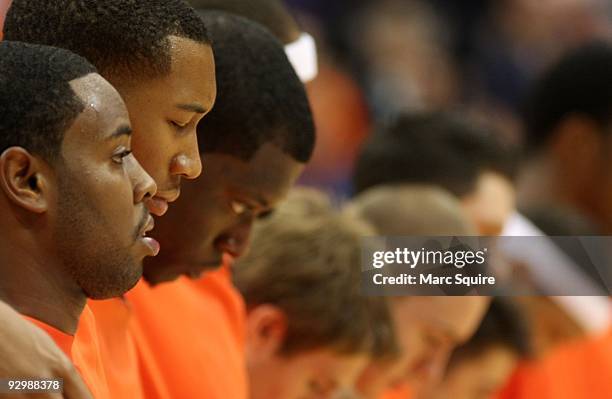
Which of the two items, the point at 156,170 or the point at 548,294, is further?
the point at 548,294

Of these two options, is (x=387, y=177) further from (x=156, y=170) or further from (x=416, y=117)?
(x=156, y=170)

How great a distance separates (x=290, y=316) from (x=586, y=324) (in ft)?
Answer: 3.42

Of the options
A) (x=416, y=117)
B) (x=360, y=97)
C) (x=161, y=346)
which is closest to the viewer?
(x=161, y=346)

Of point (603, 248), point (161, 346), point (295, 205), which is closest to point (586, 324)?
point (603, 248)

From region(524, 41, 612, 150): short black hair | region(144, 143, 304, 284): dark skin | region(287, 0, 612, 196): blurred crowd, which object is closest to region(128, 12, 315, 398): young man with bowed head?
region(144, 143, 304, 284): dark skin

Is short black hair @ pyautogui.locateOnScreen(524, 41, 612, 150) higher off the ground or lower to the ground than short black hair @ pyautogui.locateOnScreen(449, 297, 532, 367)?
higher

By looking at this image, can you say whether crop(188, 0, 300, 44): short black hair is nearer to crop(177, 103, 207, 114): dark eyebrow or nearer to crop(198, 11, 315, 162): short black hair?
crop(198, 11, 315, 162): short black hair

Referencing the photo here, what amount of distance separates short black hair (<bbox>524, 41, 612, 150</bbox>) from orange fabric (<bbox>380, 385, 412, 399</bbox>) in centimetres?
103

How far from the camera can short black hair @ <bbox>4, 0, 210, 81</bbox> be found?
3.26 feet

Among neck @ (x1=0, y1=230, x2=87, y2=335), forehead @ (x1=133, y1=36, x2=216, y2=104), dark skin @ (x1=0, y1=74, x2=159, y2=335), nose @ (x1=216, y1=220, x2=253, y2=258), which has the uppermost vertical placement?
forehead @ (x1=133, y1=36, x2=216, y2=104)

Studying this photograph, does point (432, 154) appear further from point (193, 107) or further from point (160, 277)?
point (193, 107)

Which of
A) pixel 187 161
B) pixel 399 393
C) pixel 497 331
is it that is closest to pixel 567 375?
pixel 497 331

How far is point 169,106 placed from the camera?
3.28 ft

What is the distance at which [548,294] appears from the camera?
244 centimetres
